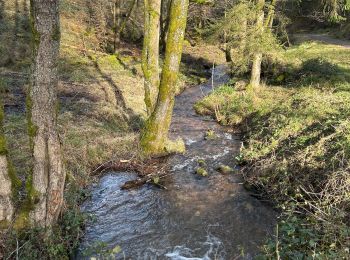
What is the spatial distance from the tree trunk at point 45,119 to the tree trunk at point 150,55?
6396 millimetres

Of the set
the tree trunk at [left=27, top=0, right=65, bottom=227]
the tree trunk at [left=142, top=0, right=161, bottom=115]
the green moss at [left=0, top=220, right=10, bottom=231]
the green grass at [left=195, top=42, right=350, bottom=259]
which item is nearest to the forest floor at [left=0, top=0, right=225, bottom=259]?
the green moss at [left=0, top=220, right=10, bottom=231]

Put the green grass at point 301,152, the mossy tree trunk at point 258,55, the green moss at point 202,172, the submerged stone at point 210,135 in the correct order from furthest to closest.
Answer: the mossy tree trunk at point 258,55
the submerged stone at point 210,135
the green moss at point 202,172
the green grass at point 301,152

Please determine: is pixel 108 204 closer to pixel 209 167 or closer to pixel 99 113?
pixel 209 167

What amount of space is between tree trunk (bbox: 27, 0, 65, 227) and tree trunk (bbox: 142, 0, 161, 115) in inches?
252

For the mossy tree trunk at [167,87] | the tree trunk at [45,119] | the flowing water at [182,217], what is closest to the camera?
the tree trunk at [45,119]

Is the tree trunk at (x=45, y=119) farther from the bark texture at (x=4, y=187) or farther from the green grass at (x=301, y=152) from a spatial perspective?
the green grass at (x=301, y=152)

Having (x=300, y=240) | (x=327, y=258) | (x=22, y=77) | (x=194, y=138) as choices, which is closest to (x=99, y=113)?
(x=194, y=138)

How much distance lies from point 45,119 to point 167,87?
548cm

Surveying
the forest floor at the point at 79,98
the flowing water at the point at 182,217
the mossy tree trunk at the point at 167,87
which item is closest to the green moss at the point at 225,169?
the flowing water at the point at 182,217

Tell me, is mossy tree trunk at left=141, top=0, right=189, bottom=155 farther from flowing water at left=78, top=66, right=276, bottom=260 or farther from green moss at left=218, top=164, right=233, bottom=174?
green moss at left=218, top=164, right=233, bottom=174

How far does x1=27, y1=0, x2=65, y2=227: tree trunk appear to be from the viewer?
5426 mm

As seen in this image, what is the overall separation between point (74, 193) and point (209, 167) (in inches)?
175

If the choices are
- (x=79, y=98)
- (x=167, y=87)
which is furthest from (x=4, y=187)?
(x=79, y=98)

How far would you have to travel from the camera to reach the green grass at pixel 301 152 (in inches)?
228
